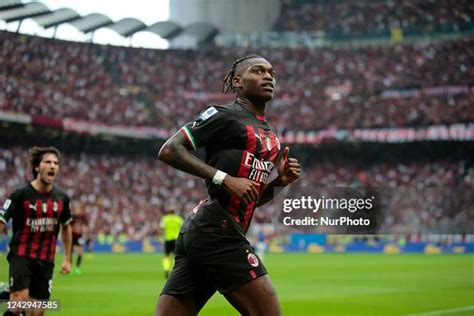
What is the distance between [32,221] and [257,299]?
4365 millimetres

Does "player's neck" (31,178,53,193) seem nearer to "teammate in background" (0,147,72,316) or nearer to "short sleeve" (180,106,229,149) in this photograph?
"teammate in background" (0,147,72,316)

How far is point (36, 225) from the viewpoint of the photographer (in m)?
9.23

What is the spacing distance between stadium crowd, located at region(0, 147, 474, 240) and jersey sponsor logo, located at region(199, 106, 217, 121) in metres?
38.8

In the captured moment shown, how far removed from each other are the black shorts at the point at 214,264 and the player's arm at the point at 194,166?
383 millimetres

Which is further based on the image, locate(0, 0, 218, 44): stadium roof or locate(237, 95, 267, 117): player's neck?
locate(0, 0, 218, 44): stadium roof

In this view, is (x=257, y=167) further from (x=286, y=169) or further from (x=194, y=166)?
(x=194, y=166)

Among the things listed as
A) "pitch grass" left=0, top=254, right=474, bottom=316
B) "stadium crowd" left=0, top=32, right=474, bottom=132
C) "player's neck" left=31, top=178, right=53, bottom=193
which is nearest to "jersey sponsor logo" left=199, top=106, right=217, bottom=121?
"player's neck" left=31, top=178, right=53, bottom=193

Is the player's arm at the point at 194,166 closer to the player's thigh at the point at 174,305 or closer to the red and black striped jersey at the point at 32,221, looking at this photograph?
the player's thigh at the point at 174,305

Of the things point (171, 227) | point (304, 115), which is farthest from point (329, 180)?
point (171, 227)

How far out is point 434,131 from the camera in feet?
170

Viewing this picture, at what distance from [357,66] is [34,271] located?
50720 millimetres

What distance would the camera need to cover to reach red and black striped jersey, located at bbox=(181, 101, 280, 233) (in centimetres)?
568

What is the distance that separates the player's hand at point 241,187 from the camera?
5.52 metres

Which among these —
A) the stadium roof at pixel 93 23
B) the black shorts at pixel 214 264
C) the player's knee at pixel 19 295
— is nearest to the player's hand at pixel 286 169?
the black shorts at pixel 214 264
